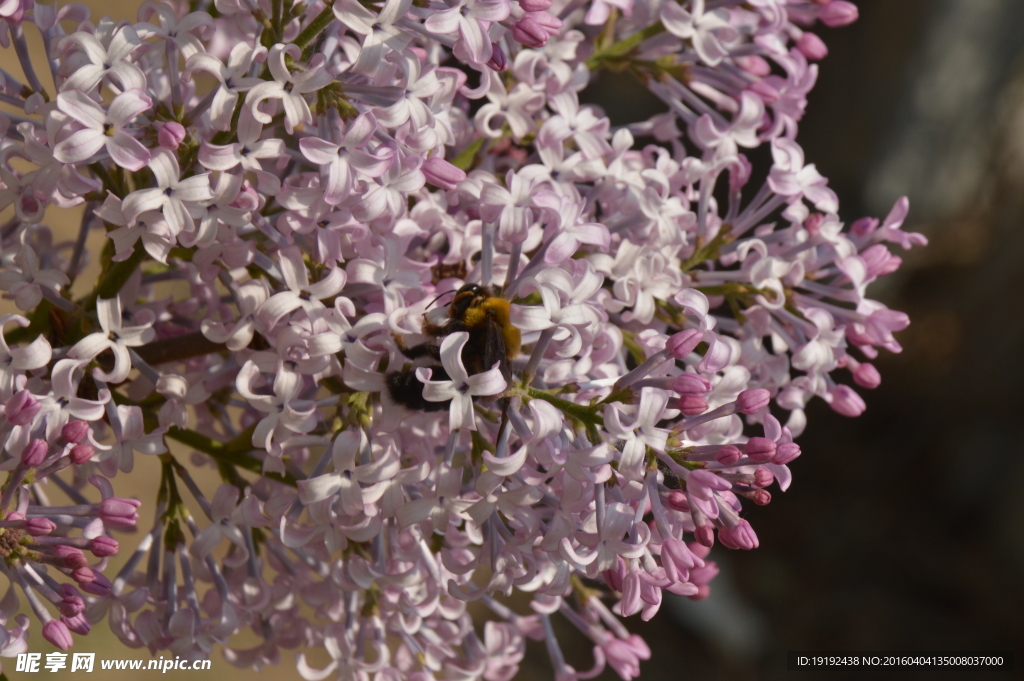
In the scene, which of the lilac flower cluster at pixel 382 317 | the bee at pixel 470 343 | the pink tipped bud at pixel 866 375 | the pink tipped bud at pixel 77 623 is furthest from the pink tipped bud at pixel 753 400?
the pink tipped bud at pixel 77 623

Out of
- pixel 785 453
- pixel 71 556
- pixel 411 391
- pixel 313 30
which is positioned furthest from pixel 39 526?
pixel 785 453

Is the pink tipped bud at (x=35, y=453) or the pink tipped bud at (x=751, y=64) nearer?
the pink tipped bud at (x=35, y=453)

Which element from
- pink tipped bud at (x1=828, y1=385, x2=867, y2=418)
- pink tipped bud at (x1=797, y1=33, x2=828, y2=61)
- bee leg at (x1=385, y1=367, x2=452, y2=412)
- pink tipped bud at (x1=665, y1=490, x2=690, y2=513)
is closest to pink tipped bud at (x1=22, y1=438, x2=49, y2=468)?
bee leg at (x1=385, y1=367, x2=452, y2=412)

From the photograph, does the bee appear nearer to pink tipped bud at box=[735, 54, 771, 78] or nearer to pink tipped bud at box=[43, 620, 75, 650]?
pink tipped bud at box=[43, 620, 75, 650]

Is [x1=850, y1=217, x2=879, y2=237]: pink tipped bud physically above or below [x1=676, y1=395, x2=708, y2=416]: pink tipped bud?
above

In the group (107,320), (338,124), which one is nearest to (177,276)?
(107,320)

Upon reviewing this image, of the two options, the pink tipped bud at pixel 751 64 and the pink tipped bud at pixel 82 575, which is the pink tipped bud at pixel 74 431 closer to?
the pink tipped bud at pixel 82 575

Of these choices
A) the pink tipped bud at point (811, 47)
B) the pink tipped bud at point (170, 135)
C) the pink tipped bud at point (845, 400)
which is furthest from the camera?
the pink tipped bud at point (811, 47)
